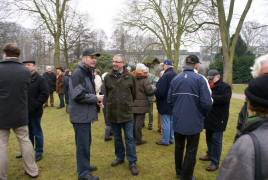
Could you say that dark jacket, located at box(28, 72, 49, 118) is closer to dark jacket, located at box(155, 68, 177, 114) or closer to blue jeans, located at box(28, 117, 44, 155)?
blue jeans, located at box(28, 117, 44, 155)

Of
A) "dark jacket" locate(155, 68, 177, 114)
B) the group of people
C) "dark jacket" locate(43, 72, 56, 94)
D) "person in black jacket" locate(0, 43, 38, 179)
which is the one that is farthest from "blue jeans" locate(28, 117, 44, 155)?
"dark jacket" locate(43, 72, 56, 94)

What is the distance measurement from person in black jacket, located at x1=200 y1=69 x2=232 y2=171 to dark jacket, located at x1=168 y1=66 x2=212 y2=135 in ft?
2.21

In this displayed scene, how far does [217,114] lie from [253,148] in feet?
8.67

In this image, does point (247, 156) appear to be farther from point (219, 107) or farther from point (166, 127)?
point (166, 127)

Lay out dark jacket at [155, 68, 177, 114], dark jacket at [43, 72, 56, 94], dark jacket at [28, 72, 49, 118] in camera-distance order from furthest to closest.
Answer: dark jacket at [43, 72, 56, 94] < dark jacket at [155, 68, 177, 114] < dark jacket at [28, 72, 49, 118]

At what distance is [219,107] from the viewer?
3580mm

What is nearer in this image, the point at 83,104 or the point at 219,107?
the point at 83,104

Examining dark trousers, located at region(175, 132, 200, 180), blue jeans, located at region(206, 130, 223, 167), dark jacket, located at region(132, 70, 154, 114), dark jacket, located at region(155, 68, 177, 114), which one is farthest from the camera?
dark jacket, located at region(132, 70, 154, 114)

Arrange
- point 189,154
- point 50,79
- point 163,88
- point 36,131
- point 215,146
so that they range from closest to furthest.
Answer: point 189,154 → point 215,146 → point 36,131 → point 163,88 → point 50,79

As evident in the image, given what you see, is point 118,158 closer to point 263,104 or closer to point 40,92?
point 40,92

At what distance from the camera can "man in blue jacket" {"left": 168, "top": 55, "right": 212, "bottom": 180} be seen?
117 inches

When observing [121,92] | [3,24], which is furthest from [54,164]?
[3,24]

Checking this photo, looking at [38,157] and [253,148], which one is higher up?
[253,148]

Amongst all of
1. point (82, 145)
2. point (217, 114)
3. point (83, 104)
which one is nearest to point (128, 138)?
point (82, 145)
